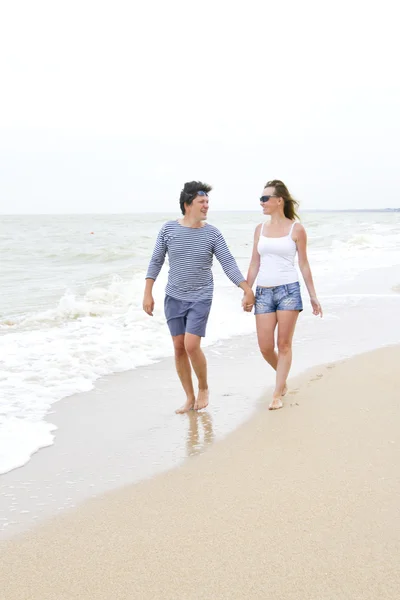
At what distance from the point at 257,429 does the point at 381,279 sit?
10.2 meters

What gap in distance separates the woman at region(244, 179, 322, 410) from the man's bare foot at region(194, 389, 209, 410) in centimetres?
52

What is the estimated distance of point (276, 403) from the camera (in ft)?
15.8

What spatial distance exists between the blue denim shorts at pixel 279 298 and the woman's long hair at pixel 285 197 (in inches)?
21.7

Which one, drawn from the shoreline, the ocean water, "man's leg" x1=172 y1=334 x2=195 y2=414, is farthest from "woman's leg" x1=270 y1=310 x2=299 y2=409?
the ocean water

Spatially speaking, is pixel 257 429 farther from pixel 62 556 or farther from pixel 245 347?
pixel 245 347

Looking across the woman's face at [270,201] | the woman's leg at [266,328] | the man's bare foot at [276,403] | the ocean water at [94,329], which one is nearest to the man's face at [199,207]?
the woman's face at [270,201]

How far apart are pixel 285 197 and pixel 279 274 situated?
0.61m

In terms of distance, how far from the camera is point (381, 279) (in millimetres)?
13836

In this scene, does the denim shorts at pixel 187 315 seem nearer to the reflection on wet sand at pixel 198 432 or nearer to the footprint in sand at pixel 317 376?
the reflection on wet sand at pixel 198 432

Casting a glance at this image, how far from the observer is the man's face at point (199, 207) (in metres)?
4.83

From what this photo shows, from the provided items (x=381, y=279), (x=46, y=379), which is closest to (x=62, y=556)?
(x=46, y=379)

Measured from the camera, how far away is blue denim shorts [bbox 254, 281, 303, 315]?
492 centimetres

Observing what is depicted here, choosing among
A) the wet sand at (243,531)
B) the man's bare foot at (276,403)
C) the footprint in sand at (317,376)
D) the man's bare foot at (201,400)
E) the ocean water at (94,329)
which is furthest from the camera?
the footprint in sand at (317,376)

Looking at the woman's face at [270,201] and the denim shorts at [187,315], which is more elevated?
the woman's face at [270,201]
